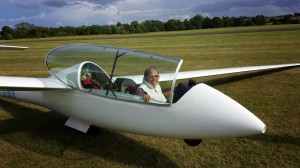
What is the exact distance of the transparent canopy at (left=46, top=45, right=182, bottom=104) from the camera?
172 inches

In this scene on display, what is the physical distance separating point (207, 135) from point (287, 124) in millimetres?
2806

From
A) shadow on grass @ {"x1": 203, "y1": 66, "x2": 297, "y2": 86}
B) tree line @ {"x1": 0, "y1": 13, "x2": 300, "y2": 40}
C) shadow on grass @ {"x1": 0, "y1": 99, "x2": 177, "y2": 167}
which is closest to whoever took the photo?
shadow on grass @ {"x1": 0, "y1": 99, "x2": 177, "y2": 167}

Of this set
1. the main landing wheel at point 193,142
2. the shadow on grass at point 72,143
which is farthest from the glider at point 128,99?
the shadow on grass at point 72,143

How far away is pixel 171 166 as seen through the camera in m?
4.26

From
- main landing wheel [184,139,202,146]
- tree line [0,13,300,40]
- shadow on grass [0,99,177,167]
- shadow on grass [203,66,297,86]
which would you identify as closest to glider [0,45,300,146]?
main landing wheel [184,139,202,146]

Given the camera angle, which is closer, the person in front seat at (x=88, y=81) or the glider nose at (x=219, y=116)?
the glider nose at (x=219, y=116)

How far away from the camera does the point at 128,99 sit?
4.28m

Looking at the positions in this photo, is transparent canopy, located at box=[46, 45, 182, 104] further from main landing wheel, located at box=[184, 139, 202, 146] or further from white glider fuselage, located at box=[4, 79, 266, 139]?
main landing wheel, located at box=[184, 139, 202, 146]

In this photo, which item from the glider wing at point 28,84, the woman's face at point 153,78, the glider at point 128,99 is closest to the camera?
the glider at point 128,99

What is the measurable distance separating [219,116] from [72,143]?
9.54 feet

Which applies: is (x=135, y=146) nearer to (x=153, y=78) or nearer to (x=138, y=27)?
(x=153, y=78)

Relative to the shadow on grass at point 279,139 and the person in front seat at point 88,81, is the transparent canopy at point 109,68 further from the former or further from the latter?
the shadow on grass at point 279,139

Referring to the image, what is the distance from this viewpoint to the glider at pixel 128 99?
373 centimetres

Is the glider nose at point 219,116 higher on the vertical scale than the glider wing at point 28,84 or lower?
lower
